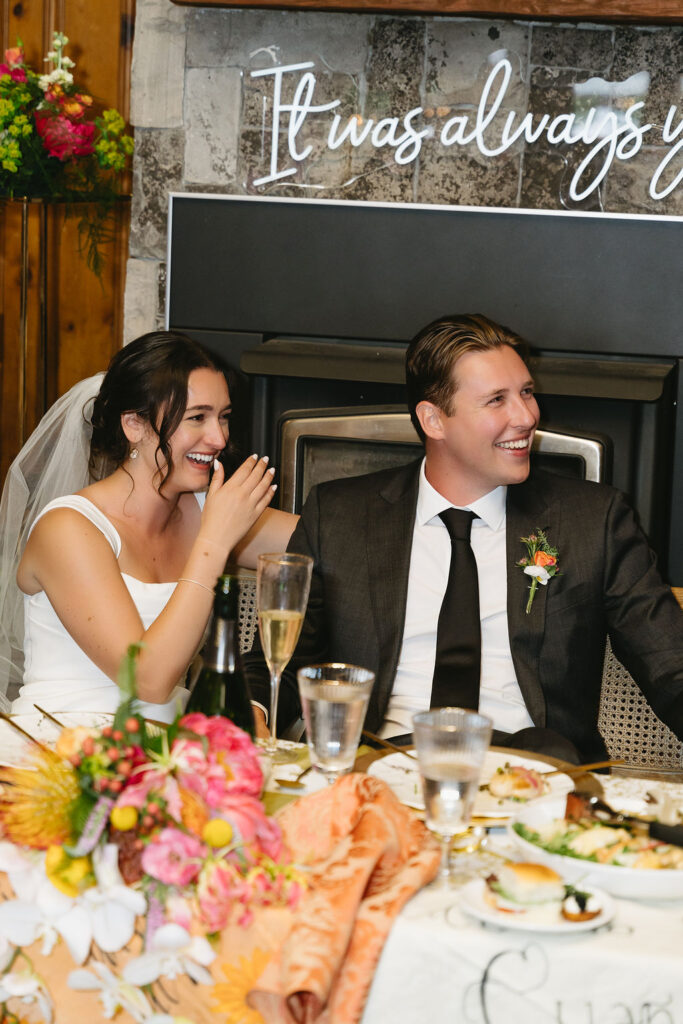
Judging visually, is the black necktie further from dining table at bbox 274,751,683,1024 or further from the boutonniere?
dining table at bbox 274,751,683,1024

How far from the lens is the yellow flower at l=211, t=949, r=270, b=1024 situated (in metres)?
0.97

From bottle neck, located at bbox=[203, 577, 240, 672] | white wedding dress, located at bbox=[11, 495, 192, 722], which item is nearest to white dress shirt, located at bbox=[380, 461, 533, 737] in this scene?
white wedding dress, located at bbox=[11, 495, 192, 722]

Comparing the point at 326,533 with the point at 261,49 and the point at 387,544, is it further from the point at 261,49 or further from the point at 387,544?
the point at 261,49

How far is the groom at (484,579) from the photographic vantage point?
2045 mm

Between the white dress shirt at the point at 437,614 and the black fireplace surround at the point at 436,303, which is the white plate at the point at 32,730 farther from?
the black fireplace surround at the point at 436,303

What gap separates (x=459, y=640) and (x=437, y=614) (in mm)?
82

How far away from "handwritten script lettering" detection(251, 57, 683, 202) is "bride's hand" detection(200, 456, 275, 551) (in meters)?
1.27

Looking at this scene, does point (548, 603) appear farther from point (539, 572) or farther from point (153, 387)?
point (153, 387)

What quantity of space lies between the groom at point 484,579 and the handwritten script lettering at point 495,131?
948mm

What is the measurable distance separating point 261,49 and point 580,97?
2.83 feet

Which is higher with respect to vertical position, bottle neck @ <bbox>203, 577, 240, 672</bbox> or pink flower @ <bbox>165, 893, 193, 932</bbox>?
bottle neck @ <bbox>203, 577, 240, 672</bbox>

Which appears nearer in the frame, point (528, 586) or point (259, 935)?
point (259, 935)

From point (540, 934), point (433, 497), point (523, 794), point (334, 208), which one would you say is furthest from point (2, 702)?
point (540, 934)

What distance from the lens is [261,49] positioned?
309 cm
